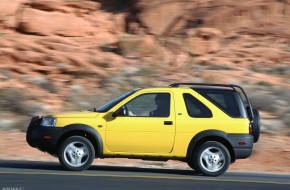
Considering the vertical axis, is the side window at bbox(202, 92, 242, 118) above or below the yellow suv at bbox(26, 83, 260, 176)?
above

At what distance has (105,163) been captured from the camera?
14328mm

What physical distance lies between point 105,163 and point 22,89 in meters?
10.8

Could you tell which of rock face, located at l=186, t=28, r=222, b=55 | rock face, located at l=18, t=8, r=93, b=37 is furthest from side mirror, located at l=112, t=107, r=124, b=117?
rock face, located at l=18, t=8, r=93, b=37

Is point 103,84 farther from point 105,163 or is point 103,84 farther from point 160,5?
point 105,163

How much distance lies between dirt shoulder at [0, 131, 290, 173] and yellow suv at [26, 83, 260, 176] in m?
2.77

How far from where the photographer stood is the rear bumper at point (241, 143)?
11.3 meters

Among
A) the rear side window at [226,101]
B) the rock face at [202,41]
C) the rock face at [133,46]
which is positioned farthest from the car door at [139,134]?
the rock face at [202,41]

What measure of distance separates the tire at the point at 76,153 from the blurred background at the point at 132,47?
11.3 m

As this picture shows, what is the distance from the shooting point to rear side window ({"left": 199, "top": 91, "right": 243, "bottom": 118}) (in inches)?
451

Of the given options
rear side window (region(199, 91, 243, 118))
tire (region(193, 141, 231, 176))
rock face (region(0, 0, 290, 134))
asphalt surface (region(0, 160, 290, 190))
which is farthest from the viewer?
rock face (region(0, 0, 290, 134))

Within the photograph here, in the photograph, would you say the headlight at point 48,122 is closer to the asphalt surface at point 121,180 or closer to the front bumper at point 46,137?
the front bumper at point 46,137

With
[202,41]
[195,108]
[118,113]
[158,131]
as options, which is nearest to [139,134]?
[158,131]

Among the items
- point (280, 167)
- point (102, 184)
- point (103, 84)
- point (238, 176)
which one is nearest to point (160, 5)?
point (103, 84)

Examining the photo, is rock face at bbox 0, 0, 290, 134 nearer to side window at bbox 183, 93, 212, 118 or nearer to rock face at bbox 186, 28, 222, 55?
rock face at bbox 186, 28, 222, 55
